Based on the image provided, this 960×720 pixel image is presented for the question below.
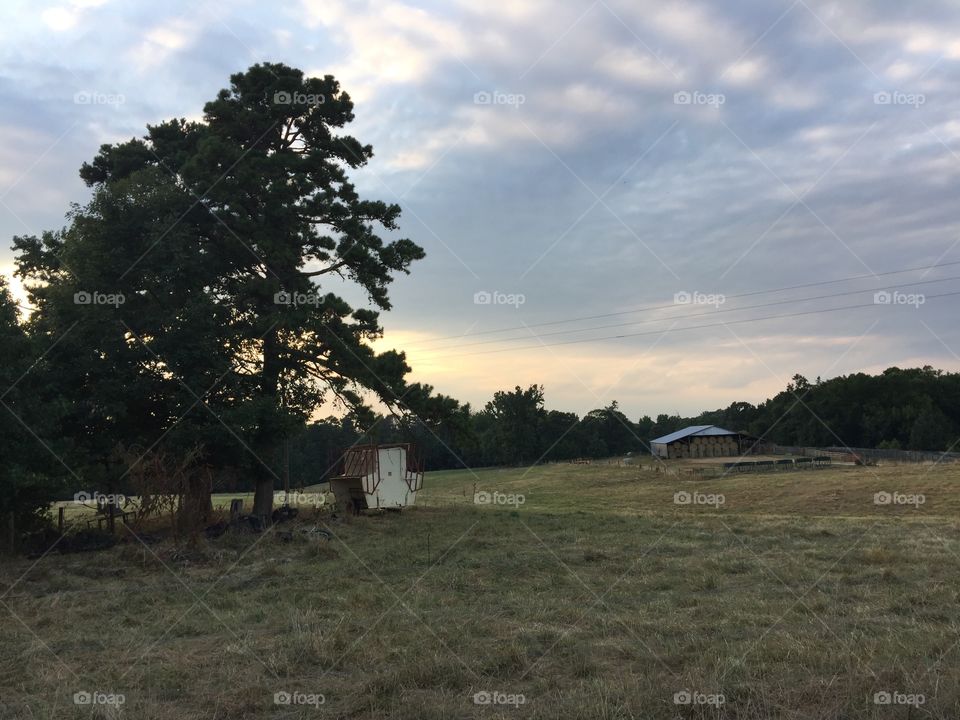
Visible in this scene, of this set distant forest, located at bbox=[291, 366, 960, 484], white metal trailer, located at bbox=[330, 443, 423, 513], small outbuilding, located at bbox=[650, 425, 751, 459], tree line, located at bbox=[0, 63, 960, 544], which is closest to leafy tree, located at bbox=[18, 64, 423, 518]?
tree line, located at bbox=[0, 63, 960, 544]

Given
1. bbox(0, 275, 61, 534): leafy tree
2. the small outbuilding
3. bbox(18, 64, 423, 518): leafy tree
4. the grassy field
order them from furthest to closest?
the small outbuilding < bbox(18, 64, 423, 518): leafy tree < bbox(0, 275, 61, 534): leafy tree < the grassy field

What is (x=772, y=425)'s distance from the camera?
3792 inches

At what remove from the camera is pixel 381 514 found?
91.0 feet

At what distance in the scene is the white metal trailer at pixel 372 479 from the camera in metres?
27.6

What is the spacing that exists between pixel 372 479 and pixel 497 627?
19.0 meters

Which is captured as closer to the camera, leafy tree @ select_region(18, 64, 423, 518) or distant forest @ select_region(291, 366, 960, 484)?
leafy tree @ select_region(18, 64, 423, 518)

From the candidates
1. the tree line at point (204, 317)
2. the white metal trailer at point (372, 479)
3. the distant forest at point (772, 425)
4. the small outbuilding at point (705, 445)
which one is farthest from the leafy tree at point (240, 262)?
the small outbuilding at point (705, 445)

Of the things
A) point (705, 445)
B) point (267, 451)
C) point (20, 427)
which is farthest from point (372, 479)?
point (705, 445)

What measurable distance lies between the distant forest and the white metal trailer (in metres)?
40.6

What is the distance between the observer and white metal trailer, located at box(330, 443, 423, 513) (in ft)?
90.6

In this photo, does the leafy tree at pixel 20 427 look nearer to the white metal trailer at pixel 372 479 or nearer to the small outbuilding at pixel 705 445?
the white metal trailer at pixel 372 479

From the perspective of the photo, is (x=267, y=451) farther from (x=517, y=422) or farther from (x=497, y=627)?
(x=517, y=422)

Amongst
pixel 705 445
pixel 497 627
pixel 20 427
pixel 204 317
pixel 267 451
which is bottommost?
pixel 497 627

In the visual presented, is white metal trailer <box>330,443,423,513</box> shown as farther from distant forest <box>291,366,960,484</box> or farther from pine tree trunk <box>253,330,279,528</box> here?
distant forest <box>291,366,960,484</box>
